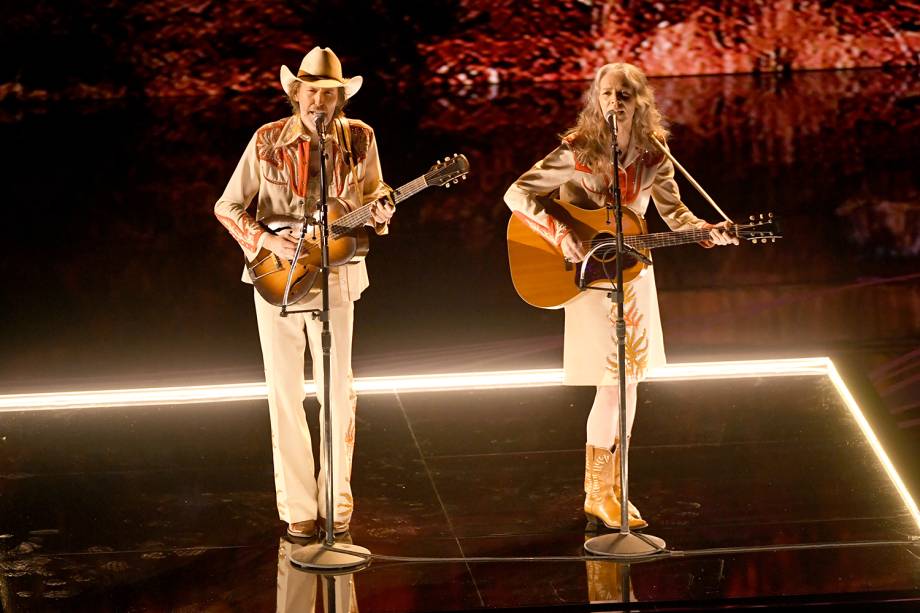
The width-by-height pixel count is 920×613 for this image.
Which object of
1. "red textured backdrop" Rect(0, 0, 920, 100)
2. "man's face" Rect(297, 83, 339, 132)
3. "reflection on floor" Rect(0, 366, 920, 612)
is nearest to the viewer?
"reflection on floor" Rect(0, 366, 920, 612)

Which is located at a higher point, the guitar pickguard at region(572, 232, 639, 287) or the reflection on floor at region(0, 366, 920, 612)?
the guitar pickguard at region(572, 232, 639, 287)

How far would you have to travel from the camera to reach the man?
15.3ft

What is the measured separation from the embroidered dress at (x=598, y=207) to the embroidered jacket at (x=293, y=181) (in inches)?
20.4

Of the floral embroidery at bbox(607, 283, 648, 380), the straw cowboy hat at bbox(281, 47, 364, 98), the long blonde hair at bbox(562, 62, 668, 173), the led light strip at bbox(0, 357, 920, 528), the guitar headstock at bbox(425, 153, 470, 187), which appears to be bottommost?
the led light strip at bbox(0, 357, 920, 528)

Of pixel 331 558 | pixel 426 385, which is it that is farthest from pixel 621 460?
pixel 426 385

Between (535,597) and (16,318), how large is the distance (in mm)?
4588

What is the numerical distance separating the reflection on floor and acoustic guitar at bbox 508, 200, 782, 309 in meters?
0.84

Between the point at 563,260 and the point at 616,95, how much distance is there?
61 centimetres

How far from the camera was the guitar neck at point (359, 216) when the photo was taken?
451cm

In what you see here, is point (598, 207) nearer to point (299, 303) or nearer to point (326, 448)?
point (299, 303)

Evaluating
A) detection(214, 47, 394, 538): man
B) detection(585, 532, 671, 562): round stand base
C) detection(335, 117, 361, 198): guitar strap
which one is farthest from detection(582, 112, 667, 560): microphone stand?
detection(335, 117, 361, 198): guitar strap

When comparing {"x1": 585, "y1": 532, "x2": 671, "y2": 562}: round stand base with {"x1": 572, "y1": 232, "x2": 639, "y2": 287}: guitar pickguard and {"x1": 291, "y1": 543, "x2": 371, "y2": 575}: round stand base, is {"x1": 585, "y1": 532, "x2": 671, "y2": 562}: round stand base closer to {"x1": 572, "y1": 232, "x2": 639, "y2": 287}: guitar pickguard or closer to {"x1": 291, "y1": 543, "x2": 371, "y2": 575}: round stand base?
{"x1": 291, "y1": 543, "x2": 371, "y2": 575}: round stand base

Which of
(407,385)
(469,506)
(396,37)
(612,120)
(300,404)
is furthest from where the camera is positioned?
(396,37)

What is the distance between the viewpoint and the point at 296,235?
4746mm
